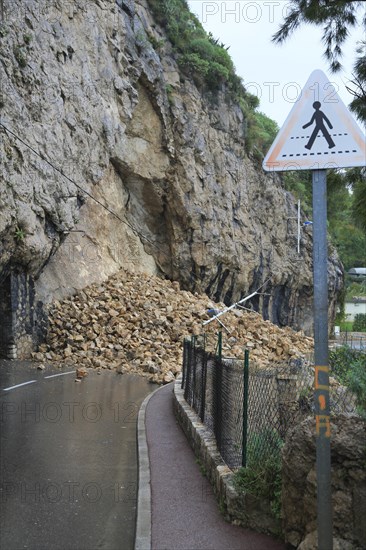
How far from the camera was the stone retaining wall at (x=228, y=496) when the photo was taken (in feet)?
14.7

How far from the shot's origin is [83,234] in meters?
23.4

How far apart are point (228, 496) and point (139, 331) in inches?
Answer: 585

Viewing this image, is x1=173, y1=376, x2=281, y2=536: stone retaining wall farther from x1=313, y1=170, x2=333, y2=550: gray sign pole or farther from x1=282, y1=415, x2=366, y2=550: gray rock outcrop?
x1=313, y1=170, x2=333, y2=550: gray sign pole

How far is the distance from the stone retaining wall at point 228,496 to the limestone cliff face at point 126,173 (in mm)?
11060

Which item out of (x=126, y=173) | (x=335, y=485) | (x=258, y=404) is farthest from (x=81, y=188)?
(x=335, y=485)

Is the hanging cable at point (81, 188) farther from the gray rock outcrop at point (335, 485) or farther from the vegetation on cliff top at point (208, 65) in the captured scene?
the gray rock outcrop at point (335, 485)

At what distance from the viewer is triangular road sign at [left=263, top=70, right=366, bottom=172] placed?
2955 mm

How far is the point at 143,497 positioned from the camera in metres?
5.51

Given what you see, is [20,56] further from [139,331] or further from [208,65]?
[208,65]

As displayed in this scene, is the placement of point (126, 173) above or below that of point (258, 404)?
above

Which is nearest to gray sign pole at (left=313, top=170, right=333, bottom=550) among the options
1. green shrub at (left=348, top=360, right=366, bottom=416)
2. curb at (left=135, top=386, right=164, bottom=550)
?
green shrub at (left=348, top=360, right=366, bottom=416)

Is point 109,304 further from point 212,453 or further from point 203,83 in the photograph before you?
point 203,83

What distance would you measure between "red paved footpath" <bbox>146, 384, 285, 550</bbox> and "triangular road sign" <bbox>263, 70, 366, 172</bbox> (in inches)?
126

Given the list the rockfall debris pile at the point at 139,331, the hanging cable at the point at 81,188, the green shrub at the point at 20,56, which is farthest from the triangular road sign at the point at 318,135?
the green shrub at the point at 20,56
